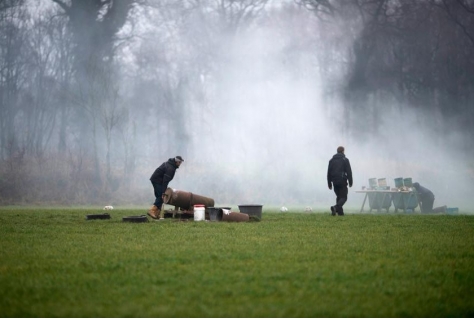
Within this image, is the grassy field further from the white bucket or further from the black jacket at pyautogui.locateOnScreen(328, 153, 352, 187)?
the black jacket at pyautogui.locateOnScreen(328, 153, 352, 187)

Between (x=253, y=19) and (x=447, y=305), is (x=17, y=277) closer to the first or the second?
(x=447, y=305)

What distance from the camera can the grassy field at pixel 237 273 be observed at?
6.77 metres

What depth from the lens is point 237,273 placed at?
8.76 m

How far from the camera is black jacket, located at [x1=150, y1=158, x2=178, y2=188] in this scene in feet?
63.0

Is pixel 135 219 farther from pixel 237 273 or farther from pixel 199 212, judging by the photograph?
pixel 237 273

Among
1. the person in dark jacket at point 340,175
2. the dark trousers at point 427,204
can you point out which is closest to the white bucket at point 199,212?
the person in dark jacket at point 340,175

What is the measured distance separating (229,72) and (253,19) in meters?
4.39

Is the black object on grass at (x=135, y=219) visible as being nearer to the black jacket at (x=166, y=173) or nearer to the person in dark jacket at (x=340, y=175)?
the black jacket at (x=166, y=173)

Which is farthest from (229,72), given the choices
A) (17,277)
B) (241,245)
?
(17,277)

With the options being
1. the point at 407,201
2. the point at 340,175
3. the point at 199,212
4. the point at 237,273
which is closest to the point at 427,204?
the point at 407,201

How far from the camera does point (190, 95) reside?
52.6 meters

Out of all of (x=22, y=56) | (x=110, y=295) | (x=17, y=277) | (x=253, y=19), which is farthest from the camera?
(x=253, y=19)

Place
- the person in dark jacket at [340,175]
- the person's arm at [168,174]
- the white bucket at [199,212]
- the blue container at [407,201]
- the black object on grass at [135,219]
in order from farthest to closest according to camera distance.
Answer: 1. the blue container at [407,201]
2. the person in dark jacket at [340,175]
3. the person's arm at [168,174]
4. the white bucket at [199,212]
5. the black object on grass at [135,219]

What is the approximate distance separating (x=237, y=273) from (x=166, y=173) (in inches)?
421
